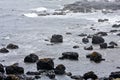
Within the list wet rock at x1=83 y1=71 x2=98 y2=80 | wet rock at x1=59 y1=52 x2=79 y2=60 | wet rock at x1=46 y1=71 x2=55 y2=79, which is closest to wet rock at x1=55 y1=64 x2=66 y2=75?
wet rock at x1=46 y1=71 x2=55 y2=79

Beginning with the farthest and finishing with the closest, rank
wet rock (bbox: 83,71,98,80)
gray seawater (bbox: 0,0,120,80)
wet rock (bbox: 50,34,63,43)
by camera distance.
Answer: wet rock (bbox: 50,34,63,43)
gray seawater (bbox: 0,0,120,80)
wet rock (bbox: 83,71,98,80)

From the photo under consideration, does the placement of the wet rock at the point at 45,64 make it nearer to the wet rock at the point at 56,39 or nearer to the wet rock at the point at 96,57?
the wet rock at the point at 96,57

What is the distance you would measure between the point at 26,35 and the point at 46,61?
99.2 feet

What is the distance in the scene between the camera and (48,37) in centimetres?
8331

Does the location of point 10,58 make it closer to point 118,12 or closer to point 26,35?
point 26,35

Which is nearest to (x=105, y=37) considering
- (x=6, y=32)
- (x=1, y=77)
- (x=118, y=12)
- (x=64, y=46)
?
(x=64, y=46)

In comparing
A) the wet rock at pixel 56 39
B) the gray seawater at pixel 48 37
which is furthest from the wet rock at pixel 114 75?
the wet rock at pixel 56 39

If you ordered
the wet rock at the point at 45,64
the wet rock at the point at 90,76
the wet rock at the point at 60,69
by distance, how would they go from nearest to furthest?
the wet rock at the point at 90,76 < the wet rock at the point at 60,69 < the wet rock at the point at 45,64

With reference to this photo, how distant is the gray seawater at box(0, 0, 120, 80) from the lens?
6009cm

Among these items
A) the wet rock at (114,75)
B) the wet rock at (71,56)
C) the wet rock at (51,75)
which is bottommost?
the wet rock at (51,75)

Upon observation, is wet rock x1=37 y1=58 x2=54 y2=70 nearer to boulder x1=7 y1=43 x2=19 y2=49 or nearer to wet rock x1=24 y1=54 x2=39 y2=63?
wet rock x1=24 y1=54 x2=39 y2=63

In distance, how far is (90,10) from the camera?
5049 inches

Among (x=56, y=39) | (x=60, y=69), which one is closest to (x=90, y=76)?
(x=60, y=69)

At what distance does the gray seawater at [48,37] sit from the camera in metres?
60.1
